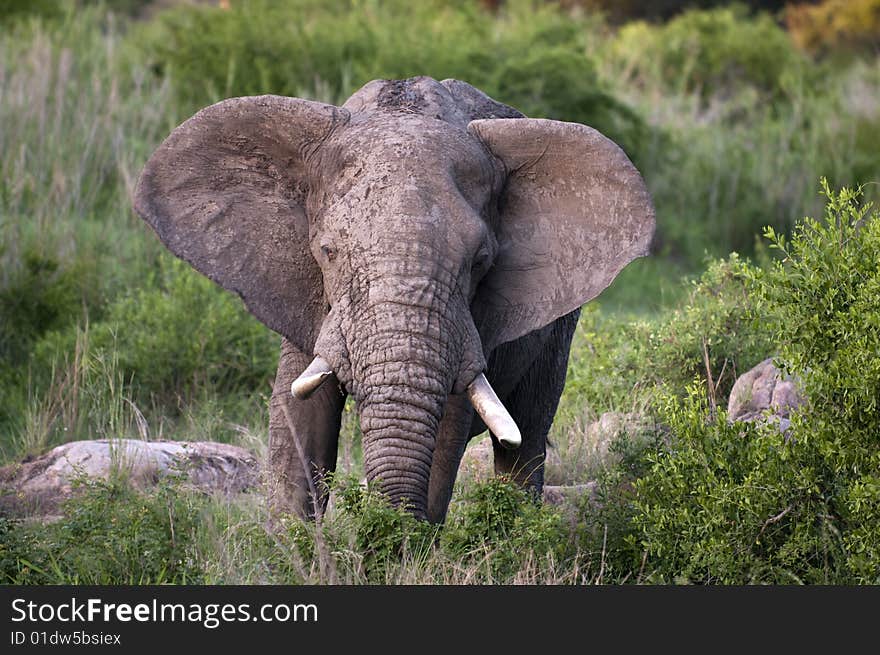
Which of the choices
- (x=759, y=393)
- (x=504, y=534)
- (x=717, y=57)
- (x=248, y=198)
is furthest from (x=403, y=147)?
(x=717, y=57)

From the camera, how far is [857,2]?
2378cm

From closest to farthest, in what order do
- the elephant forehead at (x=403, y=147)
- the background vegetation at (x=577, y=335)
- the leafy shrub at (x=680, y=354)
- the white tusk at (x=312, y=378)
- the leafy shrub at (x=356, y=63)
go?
the white tusk at (x=312, y=378) < the elephant forehead at (x=403, y=147) < the background vegetation at (x=577, y=335) < the leafy shrub at (x=680, y=354) < the leafy shrub at (x=356, y=63)

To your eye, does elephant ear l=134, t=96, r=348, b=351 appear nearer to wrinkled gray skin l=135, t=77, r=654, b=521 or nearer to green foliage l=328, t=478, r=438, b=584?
wrinkled gray skin l=135, t=77, r=654, b=521

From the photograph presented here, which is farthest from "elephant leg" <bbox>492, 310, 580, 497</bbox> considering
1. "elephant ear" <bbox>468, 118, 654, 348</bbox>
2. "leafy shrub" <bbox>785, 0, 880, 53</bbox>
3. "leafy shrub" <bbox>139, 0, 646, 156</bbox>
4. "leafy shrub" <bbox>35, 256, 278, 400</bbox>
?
"leafy shrub" <bbox>785, 0, 880, 53</bbox>

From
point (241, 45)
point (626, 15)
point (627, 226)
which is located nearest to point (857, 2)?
point (626, 15)

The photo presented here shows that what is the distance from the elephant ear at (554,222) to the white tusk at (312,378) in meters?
0.77

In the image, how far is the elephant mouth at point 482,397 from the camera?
17.0ft

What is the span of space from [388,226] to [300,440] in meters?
0.97

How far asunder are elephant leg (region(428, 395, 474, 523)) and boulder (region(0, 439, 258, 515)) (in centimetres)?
128

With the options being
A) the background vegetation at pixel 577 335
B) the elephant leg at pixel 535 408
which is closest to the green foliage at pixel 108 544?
the background vegetation at pixel 577 335

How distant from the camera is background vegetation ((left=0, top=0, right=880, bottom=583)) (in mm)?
Answer: 5512

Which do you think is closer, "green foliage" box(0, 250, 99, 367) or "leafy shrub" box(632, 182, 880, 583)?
"leafy shrub" box(632, 182, 880, 583)

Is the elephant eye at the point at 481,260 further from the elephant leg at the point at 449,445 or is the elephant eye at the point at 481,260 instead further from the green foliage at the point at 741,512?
the green foliage at the point at 741,512

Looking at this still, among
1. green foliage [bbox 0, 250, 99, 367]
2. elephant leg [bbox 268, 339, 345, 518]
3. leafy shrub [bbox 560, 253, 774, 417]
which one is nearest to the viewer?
elephant leg [bbox 268, 339, 345, 518]
